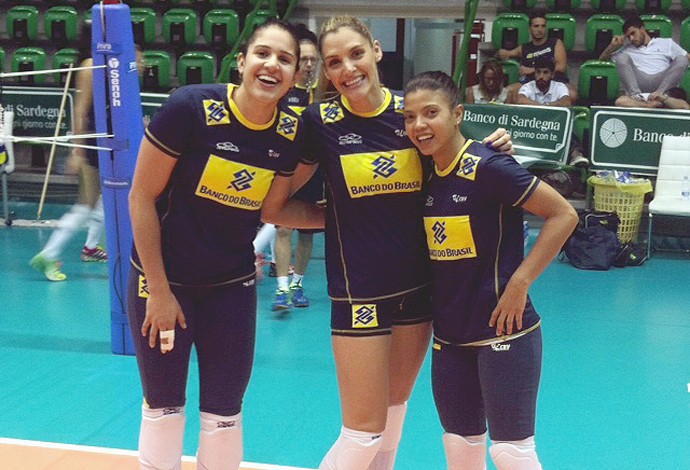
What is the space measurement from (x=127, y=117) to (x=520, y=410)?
311cm

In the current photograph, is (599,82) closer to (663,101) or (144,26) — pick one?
(663,101)

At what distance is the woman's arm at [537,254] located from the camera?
9.48 ft

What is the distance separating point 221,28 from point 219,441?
8733mm

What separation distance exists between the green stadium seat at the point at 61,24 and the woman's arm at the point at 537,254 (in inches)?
393

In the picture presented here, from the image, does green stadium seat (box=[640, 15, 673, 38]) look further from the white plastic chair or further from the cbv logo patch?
the cbv logo patch

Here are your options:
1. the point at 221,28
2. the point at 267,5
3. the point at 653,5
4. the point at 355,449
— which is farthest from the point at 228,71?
the point at 355,449

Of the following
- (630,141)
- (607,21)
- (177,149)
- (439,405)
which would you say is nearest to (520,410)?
(439,405)

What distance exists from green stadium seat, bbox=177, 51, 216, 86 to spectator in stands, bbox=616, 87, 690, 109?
4559 mm

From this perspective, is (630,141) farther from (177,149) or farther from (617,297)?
(177,149)

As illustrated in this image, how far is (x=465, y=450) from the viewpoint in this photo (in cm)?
305

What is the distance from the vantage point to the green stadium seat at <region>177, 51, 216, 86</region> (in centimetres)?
1062

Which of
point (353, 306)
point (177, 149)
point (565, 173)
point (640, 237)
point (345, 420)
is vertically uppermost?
point (177, 149)

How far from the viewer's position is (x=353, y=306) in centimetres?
309

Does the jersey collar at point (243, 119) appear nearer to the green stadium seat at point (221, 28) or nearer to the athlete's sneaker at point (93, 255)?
the athlete's sneaker at point (93, 255)
